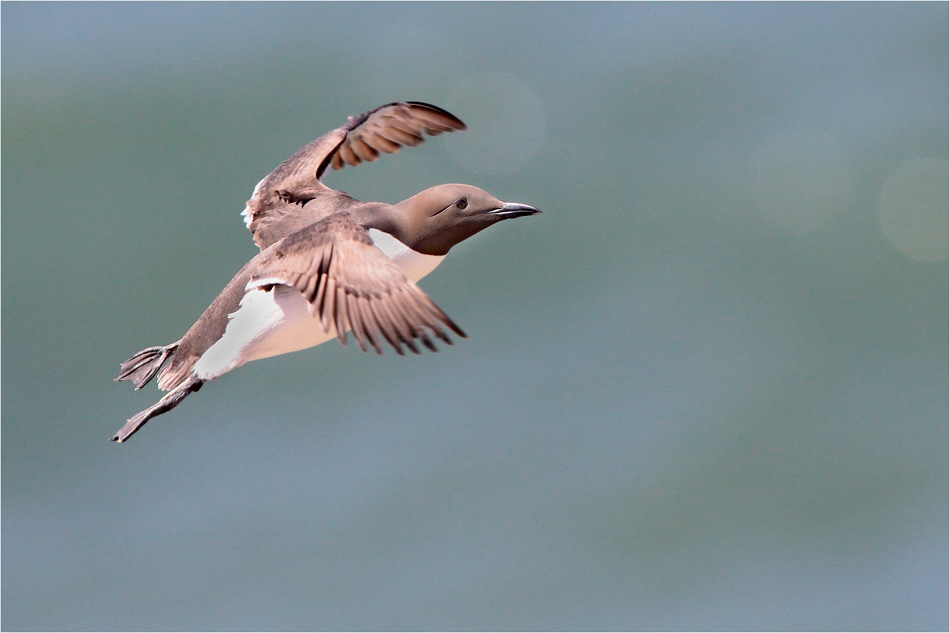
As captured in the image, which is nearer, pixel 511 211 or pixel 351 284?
pixel 351 284

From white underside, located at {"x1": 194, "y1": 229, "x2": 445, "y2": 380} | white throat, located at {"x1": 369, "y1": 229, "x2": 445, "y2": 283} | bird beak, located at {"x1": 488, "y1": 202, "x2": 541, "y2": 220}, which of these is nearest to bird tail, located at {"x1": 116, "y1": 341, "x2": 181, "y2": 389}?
Answer: white underside, located at {"x1": 194, "y1": 229, "x2": 445, "y2": 380}

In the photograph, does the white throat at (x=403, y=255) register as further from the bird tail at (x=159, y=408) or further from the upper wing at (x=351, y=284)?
the bird tail at (x=159, y=408)

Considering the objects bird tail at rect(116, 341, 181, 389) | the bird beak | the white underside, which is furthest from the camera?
bird tail at rect(116, 341, 181, 389)

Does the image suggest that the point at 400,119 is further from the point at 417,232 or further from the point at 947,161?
the point at 947,161

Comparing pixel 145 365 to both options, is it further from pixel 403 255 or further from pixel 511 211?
pixel 511 211

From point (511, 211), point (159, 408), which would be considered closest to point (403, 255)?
point (511, 211)

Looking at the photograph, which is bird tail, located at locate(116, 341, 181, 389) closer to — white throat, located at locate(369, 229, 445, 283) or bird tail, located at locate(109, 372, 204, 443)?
bird tail, located at locate(109, 372, 204, 443)
